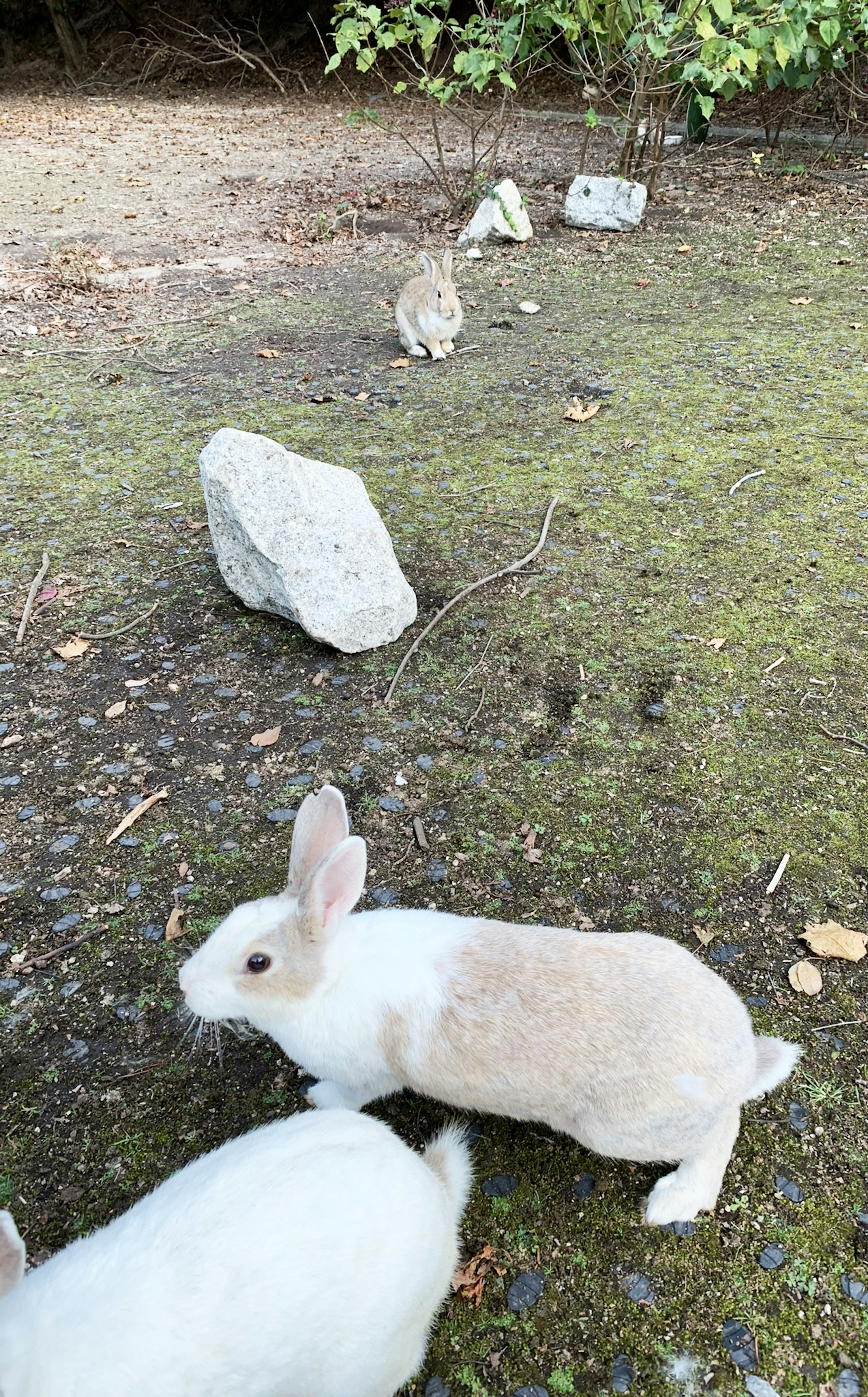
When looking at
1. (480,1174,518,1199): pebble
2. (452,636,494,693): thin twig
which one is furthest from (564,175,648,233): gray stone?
(480,1174,518,1199): pebble

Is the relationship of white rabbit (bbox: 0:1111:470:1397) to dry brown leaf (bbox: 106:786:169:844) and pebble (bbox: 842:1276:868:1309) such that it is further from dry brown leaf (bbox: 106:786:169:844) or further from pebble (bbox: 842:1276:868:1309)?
dry brown leaf (bbox: 106:786:169:844)

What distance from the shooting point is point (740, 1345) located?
5.67 ft

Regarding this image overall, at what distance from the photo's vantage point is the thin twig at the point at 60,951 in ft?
8.15

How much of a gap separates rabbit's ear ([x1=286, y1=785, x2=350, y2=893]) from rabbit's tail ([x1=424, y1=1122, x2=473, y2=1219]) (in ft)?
2.07

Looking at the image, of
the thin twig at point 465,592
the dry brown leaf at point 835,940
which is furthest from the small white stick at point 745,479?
the dry brown leaf at point 835,940

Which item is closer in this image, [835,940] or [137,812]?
[835,940]

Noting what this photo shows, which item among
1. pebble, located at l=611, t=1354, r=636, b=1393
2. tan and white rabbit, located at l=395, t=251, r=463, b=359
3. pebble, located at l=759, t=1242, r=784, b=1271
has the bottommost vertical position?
pebble, located at l=611, t=1354, r=636, b=1393

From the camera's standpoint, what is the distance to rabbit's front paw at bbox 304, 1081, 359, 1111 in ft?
6.95

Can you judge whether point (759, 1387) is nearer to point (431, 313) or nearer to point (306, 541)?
point (306, 541)

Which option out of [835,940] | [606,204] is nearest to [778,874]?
[835,940]

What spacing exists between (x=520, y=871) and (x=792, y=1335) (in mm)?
1267

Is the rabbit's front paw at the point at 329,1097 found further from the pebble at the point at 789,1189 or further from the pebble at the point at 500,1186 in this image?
the pebble at the point at 789,1189

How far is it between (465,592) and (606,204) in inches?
248

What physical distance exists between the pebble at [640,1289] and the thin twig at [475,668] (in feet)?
6.43
